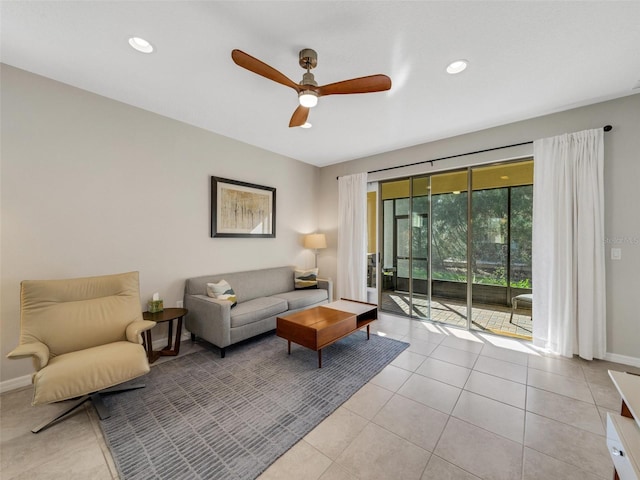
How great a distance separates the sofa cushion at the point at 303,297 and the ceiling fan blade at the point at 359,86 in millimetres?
2694

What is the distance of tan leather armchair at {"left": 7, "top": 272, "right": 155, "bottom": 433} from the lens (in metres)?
1.75

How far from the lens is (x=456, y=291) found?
4242 mm

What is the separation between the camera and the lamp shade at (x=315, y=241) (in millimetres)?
4836

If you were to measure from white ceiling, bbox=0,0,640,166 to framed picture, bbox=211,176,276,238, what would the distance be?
100 centimetres

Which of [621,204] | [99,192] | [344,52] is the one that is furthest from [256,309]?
[621,204]

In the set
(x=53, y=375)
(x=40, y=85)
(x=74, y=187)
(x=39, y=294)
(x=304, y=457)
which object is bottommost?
(x=304, y=457)

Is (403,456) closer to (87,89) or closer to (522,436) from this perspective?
(522,436)

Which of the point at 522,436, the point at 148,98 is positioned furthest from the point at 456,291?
the point at 148,98

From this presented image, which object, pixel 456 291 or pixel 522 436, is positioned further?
pixel 456 291

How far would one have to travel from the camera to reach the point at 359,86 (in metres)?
1.93

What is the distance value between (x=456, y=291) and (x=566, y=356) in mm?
1524

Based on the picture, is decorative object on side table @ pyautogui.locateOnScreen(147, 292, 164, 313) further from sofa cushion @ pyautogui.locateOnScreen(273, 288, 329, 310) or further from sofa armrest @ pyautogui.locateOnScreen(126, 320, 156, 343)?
sofa cushion @ pyautogui.locateOnScreen(273, 288, 329, 310)

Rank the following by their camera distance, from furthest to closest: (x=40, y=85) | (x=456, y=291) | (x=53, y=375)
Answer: (x=456, y=291), (x=40, y=85), (x=53, y=375)

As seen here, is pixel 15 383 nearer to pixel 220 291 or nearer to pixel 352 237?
pixel 220 291
